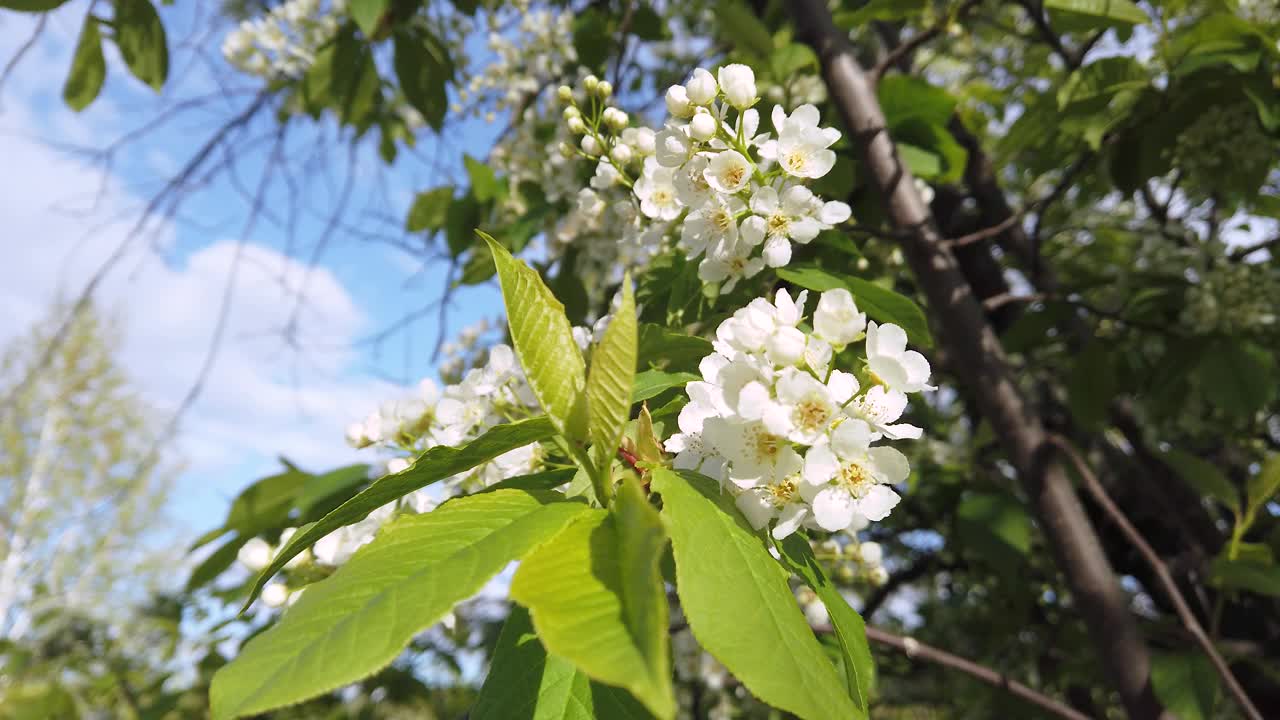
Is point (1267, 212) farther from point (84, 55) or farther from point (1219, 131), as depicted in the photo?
point (84, 55)

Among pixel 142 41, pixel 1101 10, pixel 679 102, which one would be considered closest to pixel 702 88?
pixel 679 102

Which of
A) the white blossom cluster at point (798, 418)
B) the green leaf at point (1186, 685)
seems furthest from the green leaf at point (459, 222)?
the green leaf at point (1186, 685)

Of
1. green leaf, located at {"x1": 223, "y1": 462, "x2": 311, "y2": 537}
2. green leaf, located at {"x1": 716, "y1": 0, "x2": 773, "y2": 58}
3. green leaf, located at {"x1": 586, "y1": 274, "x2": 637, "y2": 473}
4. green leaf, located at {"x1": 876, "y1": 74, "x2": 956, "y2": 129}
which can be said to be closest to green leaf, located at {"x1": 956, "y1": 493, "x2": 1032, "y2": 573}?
green leaf, located at {"x1": 876, "y1": 74, "x2": 956, "y2": 129}

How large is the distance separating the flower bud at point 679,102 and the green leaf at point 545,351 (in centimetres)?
44

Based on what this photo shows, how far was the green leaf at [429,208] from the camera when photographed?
7.90 ft

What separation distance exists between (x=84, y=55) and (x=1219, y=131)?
9.25 ft

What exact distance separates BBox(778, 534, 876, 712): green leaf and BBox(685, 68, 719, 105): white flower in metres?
0.56

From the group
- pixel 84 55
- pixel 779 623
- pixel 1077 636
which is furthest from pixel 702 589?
pixel 1077 636

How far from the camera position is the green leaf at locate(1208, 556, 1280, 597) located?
1562 mm

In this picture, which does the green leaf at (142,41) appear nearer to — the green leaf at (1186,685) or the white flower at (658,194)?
the white flower at (658,194)

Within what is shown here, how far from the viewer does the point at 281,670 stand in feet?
1.53

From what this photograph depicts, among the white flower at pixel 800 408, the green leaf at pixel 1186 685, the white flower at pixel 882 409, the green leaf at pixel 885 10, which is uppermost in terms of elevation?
the green leaf at pixel 885 10

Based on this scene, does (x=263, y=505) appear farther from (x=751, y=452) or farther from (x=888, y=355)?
(x=888, y=355)

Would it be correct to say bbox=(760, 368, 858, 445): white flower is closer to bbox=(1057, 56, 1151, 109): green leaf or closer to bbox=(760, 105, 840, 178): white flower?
bbox=(760, 105, 840, 178): white flower
